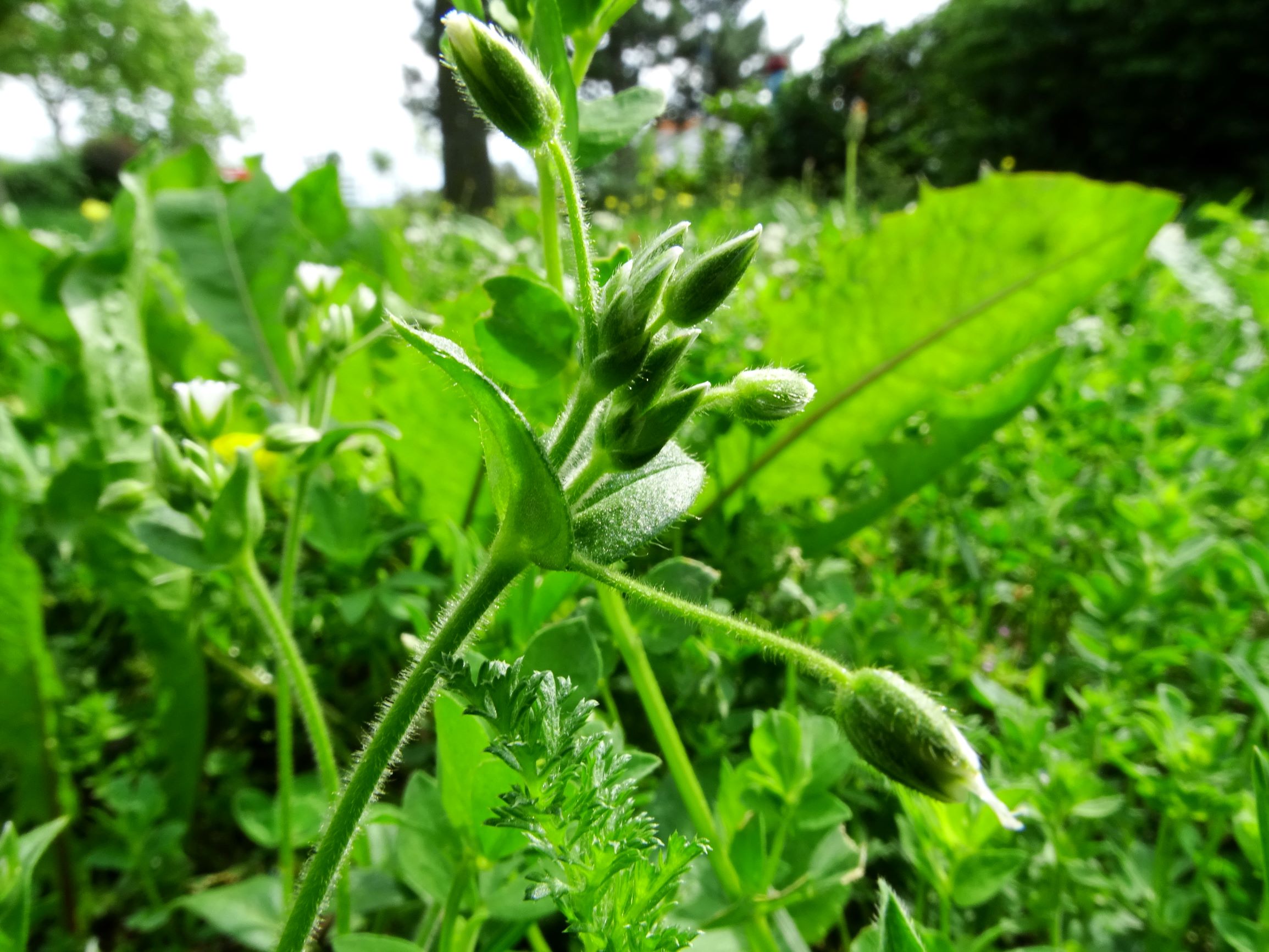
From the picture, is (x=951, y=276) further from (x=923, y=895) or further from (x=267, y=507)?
(x=267, y=507)

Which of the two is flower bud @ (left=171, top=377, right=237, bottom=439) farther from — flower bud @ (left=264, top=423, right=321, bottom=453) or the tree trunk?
the tree trunk

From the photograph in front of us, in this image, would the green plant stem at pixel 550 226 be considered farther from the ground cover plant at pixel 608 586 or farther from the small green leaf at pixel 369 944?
the small green leaf at pixel 369 944

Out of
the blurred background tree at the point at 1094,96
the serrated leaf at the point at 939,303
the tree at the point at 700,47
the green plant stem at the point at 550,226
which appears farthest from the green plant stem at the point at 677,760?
the tree at the point at 700,47

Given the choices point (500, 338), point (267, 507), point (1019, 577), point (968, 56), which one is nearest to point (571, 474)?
point (500, 338)

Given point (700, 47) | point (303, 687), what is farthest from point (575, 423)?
point (700, 47)

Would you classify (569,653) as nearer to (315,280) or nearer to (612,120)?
(612,120)

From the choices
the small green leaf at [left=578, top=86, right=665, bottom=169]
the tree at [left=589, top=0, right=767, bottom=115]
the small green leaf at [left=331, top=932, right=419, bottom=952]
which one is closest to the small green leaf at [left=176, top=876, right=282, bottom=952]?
the small green leaf at [left=331, top=932, right=419, bottom=952]
